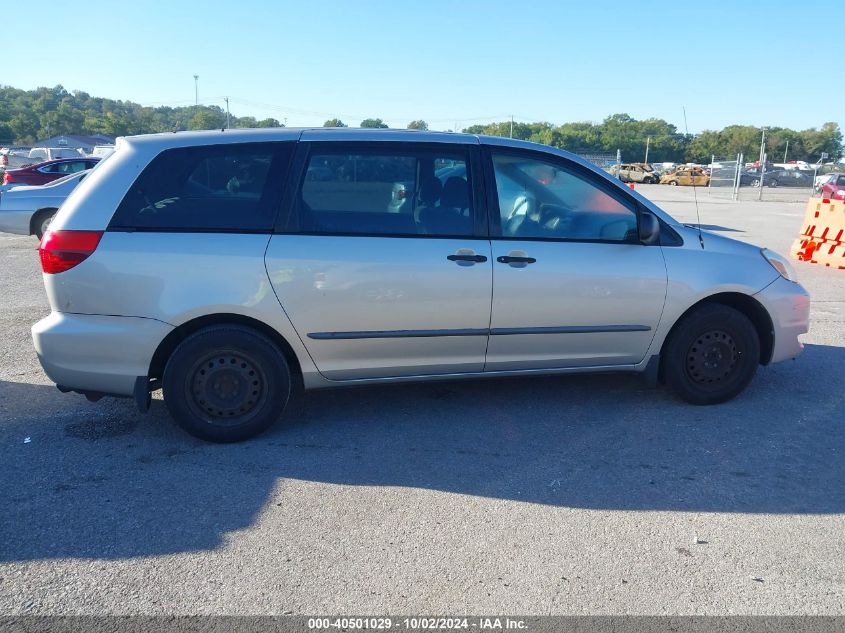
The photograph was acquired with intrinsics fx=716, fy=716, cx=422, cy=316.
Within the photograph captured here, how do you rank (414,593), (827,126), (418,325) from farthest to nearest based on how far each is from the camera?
(827,126) < (418,325) < (414,593)

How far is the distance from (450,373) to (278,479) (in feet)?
4.43

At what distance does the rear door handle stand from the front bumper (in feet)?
6.63

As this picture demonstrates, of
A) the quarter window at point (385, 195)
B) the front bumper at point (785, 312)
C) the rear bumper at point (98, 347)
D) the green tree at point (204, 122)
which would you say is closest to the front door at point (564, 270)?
the quarter window at point (385, 195)

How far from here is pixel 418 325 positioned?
4.48 meters

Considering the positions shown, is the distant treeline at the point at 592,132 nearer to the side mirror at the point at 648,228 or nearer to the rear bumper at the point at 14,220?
the rear bumper at the point at 14,220

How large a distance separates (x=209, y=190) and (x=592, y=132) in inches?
3202

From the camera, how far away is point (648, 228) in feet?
15.4

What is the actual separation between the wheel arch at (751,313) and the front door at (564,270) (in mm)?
291

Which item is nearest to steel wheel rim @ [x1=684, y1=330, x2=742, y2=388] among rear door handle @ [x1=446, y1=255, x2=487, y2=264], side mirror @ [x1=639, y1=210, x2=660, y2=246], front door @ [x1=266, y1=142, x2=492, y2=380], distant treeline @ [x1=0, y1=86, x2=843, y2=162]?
side mirror @ [x1=639, y1=210, x2=660, y2=246]

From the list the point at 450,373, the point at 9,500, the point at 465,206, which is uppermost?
the point at 465,206

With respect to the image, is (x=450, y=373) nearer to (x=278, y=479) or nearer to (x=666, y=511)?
(x=278, y=479)

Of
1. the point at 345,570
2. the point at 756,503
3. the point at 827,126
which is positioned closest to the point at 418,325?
the point at 345,570

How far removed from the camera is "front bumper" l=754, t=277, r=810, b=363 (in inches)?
198

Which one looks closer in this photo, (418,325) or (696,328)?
(418,325)
